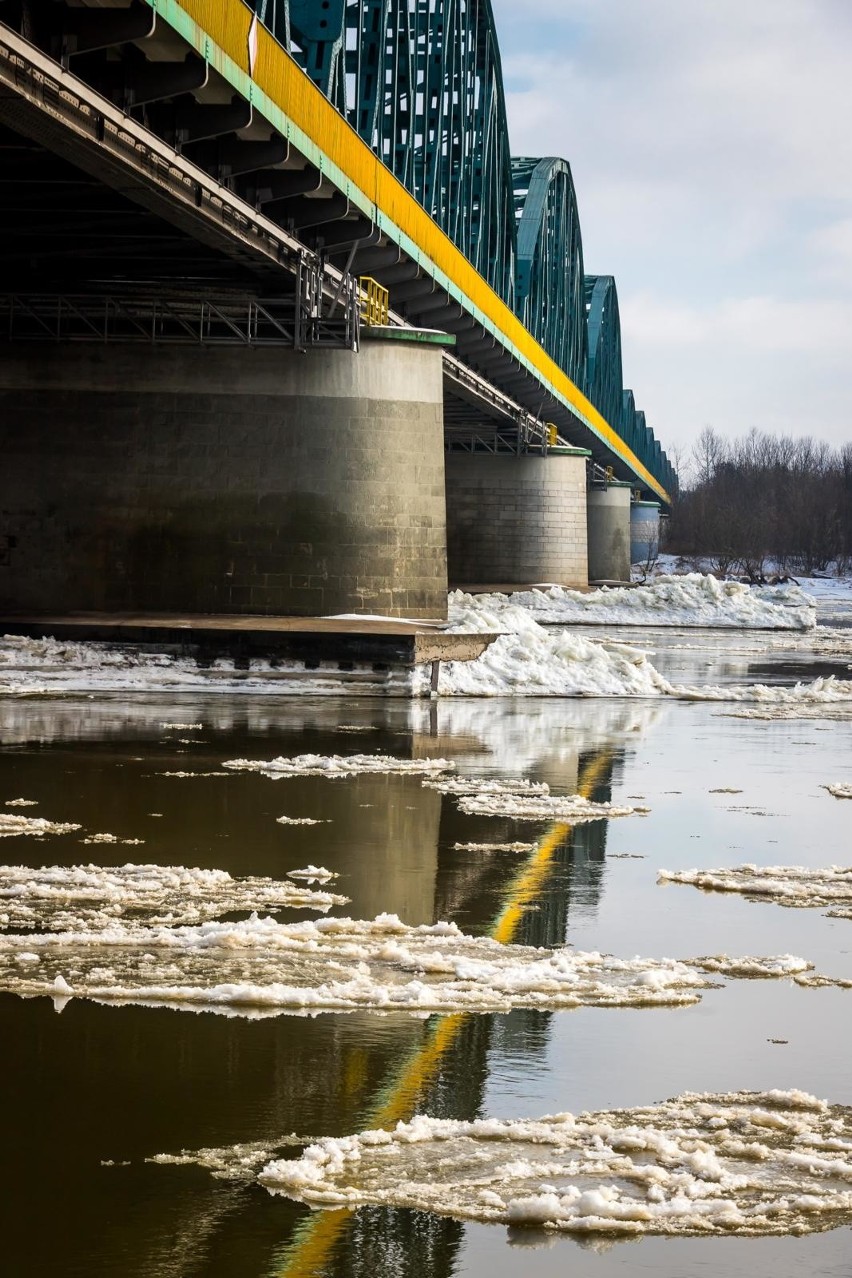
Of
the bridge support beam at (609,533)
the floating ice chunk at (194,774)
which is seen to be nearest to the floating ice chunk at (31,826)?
the floating ice chunk at (194,774)

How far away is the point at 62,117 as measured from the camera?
2003 cm

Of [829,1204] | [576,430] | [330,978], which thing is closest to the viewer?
[829,1204]

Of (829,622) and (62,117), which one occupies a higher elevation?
(62,117)

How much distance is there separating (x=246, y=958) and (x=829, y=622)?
5722 cm

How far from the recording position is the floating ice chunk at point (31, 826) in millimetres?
11625

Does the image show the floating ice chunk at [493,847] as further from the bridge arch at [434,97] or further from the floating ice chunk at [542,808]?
the bridge arch at [434,97]

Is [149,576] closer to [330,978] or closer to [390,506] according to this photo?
[390,506]

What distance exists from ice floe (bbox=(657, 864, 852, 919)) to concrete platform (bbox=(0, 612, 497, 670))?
15457 millimetres

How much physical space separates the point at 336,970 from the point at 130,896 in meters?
1.84

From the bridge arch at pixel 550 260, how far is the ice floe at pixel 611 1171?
62412mm

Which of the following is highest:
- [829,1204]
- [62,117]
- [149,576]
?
[62,117]

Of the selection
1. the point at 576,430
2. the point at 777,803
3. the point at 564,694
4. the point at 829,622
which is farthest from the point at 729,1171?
the point at 576,430

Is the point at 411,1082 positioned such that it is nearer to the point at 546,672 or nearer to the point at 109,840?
the point at 109,840

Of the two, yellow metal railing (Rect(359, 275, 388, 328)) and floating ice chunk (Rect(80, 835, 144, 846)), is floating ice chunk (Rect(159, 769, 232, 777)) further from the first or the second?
yellow metal railing (Rect(359, 275, 388, 328))
